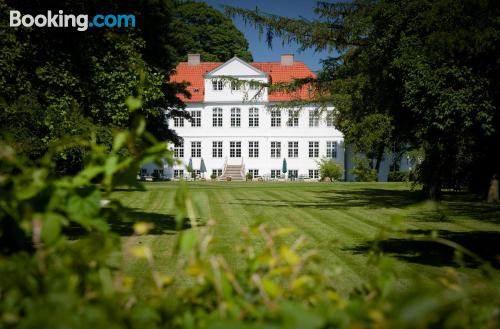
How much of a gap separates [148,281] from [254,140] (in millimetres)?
53257

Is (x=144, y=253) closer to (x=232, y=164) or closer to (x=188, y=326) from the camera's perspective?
(x=188, y=326)

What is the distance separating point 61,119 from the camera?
13914mm

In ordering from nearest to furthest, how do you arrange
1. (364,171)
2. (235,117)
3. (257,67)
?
(364,171) → (257,67) → (235,117)

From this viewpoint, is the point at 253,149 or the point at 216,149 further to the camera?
the point at 216,149

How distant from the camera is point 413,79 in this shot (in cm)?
1575

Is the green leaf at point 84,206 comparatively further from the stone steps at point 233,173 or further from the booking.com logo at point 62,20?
the stone steps at point 233,173

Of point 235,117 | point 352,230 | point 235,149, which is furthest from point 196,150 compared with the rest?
point 352,230

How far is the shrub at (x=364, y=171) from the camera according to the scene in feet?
152

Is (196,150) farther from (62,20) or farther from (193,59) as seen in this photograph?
(62,20)

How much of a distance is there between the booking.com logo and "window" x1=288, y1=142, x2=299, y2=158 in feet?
136

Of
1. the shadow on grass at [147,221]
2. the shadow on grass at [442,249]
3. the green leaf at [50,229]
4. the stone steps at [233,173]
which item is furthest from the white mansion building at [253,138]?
the green leaf at [50,229]

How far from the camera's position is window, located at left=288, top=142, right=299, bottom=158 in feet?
180

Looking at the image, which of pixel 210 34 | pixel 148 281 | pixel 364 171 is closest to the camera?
pixel 148 281

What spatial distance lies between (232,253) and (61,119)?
6.77 metres
